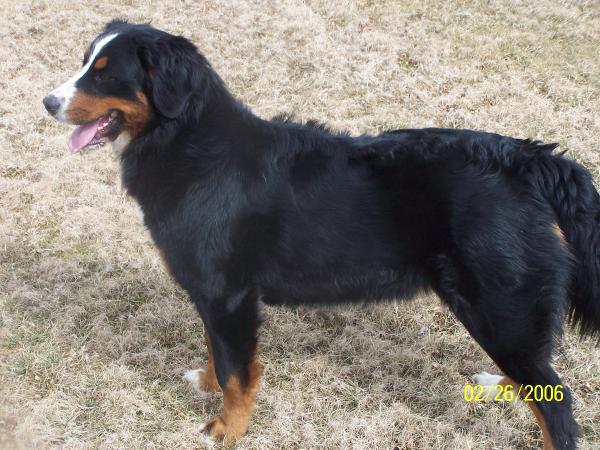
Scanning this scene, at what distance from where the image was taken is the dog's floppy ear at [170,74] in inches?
97.9

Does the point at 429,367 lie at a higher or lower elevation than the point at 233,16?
lower

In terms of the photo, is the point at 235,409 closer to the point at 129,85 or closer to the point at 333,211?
the point at 333,211

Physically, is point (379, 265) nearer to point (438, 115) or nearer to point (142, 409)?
point (142, 409)

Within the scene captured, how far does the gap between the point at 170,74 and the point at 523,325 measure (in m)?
1.96

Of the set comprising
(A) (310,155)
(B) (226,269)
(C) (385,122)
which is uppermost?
(A) (310,155)

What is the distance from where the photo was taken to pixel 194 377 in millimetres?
3246

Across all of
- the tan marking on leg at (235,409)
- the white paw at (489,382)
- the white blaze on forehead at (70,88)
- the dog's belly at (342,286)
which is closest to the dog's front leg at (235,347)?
the tan marking on leg at (235,409)

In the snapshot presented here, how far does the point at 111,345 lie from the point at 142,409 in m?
0.55

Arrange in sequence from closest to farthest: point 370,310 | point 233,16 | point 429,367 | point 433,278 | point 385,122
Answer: point 433,278 → point 429,367 → point 370,310 → point 385,122 → point 233,16

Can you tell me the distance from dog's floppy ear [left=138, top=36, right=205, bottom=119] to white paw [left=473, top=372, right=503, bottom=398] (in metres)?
2.28

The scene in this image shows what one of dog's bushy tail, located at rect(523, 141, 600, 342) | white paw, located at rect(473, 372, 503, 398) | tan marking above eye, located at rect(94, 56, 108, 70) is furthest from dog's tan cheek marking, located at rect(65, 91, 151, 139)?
white paw, located at rect(473, 372, 503, 398)

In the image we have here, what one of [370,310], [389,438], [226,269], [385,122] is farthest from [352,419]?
[385,122]

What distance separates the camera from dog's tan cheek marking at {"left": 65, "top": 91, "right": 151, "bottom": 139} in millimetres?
2570

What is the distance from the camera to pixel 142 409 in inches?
122
